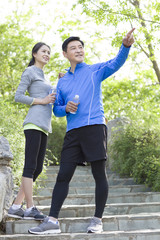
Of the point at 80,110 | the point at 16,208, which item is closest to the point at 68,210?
the point at 16,208

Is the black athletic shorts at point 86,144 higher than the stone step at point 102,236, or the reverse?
the black athletic shorts at point 86,144

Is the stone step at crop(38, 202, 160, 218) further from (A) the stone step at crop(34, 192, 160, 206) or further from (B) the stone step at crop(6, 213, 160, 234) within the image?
(A) the stone step at crop(34, 192, 160, 206)

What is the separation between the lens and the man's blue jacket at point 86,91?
3.28 metres

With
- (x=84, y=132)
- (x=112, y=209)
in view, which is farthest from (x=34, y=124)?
(x=112, y=209)

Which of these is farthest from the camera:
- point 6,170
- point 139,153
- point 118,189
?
point 139,153

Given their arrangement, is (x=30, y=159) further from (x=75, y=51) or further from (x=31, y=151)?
(x=75, y=51)

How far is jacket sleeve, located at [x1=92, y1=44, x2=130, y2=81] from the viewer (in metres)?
3.20

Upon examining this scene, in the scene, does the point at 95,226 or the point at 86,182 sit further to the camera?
the point at 86,182

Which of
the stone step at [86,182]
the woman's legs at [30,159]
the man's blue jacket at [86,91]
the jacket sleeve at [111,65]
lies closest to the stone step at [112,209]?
the woman's legs at [30,159]

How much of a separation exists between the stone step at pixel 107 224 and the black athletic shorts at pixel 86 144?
79cm

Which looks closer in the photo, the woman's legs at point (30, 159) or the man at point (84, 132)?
the man at point (84, 132)

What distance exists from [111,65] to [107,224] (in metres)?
1.68

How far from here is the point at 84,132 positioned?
10.8 ft

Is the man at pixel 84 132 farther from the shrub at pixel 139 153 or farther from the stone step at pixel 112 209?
the shrub at pixel 139 153
